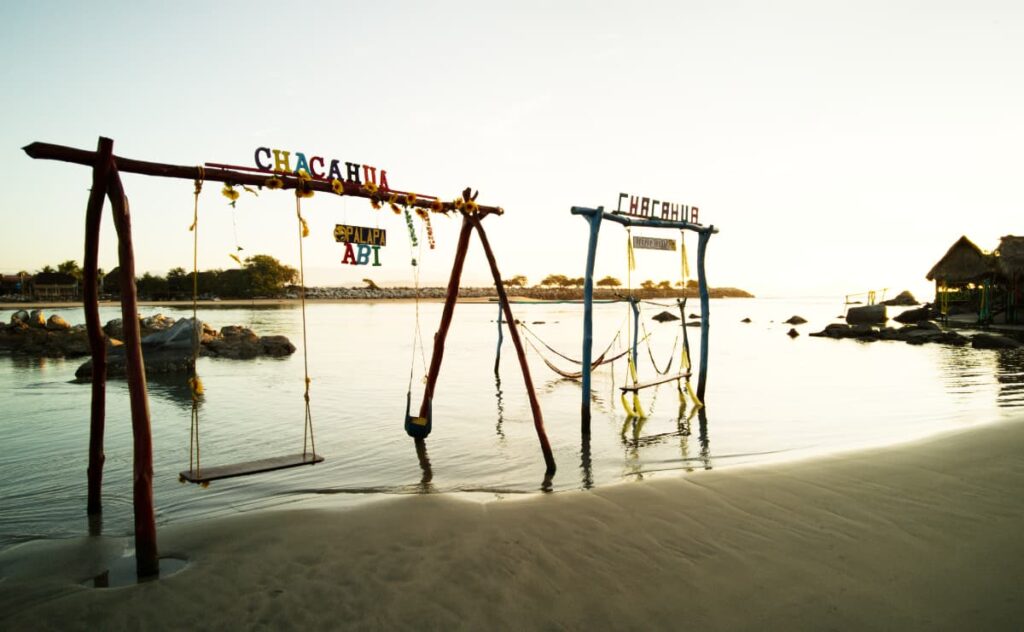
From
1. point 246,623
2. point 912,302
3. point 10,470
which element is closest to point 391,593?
point 246,623

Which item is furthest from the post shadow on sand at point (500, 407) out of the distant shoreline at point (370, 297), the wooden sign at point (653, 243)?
the distant shoreline at point (370, 297)

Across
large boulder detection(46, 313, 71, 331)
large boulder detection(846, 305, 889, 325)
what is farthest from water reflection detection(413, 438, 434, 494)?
large boulder detection(846, 305, 889, 325)

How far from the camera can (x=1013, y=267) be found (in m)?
24.9

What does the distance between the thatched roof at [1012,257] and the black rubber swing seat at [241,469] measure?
31.8 metres

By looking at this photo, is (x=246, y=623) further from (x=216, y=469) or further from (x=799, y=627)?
(x=799, y=627)

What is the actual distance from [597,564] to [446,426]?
703 centimetres

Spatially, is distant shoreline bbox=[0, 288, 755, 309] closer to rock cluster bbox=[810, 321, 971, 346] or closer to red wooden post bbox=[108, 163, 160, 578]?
rock cluster bbox=[810, 321, 971, 346]

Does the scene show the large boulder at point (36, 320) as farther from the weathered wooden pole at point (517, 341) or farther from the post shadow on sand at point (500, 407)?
the weathered wooden pole at point (517, 341)

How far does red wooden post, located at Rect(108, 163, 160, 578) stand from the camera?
421 centimetres

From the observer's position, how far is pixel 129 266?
4.24 m

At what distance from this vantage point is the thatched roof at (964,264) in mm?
29153

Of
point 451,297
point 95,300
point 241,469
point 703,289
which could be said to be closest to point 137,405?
point 95,300

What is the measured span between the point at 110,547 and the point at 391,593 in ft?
10.4

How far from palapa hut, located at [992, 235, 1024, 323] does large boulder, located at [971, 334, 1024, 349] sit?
4348 millimetres
